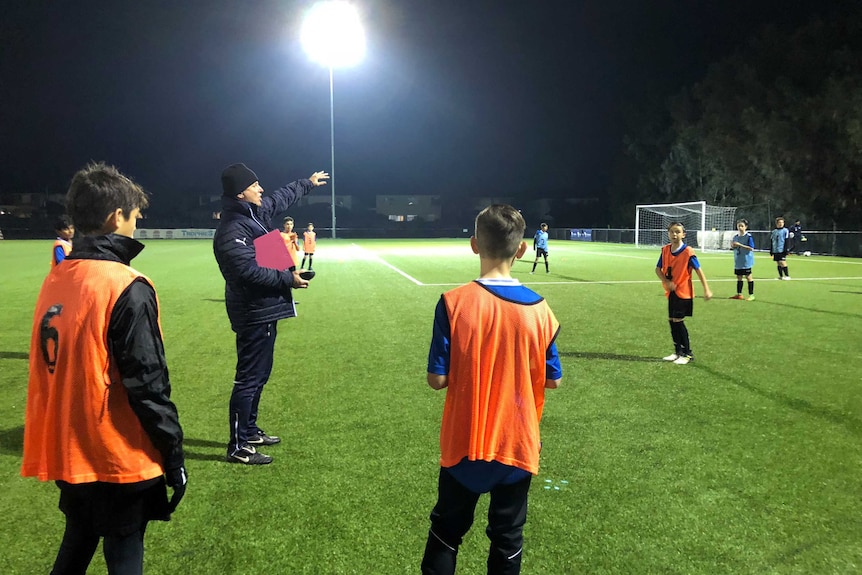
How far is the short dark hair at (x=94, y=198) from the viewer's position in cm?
212

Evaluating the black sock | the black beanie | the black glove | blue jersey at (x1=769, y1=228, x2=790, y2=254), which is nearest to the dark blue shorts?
the black sock

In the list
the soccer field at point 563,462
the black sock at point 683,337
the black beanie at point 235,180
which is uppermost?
the black beanie at point 235,180

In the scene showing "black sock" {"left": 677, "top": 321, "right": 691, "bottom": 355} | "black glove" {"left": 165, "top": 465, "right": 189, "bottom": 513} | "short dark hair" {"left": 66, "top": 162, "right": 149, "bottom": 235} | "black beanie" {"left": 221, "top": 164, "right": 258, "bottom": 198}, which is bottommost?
"black sock" {"left": 677, "top": 321, "right": 691, "bottom": 355}

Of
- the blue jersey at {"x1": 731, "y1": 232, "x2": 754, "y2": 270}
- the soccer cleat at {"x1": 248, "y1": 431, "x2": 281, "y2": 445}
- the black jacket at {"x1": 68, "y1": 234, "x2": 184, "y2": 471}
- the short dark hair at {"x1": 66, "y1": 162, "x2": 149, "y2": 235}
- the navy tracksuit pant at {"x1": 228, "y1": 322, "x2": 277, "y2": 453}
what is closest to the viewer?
the black jacket at {"x1": 68, "y1": 234, "x2": 184, "y2": 471}

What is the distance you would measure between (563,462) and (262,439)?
8.08ft

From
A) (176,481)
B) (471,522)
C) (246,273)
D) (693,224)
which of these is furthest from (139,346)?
(693,224)

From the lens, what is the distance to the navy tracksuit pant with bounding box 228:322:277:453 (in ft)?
13.8

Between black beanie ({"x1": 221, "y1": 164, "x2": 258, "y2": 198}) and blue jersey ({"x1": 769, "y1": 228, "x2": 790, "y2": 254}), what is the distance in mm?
18886

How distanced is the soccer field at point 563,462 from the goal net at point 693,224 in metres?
30.9

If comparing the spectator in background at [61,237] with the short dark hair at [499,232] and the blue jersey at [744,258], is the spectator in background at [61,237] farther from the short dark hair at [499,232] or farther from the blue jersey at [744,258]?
the blue jersey at [744,258]

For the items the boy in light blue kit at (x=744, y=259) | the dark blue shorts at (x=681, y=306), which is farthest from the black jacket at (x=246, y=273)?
the boy in light blue kit at (x=744, y=259)

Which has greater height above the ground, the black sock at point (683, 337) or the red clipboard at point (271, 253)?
the red clipboard at point (271, 253)

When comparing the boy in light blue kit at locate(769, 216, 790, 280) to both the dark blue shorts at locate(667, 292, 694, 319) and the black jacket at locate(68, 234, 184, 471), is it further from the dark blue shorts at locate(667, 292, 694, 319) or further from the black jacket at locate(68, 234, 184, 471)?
the black jacket at locate(68, 234, 184, 471)

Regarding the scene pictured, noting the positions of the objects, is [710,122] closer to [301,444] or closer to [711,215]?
[711,215]
